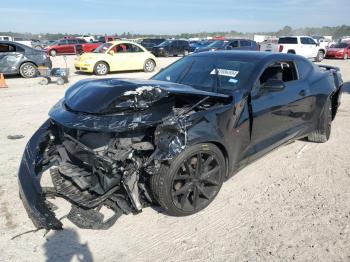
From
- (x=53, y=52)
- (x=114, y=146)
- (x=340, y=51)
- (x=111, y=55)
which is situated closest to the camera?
(x=114, y=146)

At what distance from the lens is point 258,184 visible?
419 centimetres

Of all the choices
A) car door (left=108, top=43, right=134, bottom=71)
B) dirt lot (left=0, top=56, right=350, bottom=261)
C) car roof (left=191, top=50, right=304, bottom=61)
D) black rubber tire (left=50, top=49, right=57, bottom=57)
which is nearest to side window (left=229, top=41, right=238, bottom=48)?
car door (left=108, top=43, right=134, bottom=71)

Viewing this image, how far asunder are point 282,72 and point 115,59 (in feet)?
37.5

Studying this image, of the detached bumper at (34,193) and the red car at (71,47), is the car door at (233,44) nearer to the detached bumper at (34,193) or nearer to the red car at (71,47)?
the red car at (71,47)

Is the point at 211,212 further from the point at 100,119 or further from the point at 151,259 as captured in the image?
the point at 100,119

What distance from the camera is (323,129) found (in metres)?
5.47

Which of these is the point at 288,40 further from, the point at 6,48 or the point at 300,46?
the point at 6,48

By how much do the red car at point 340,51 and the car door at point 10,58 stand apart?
2244 cm

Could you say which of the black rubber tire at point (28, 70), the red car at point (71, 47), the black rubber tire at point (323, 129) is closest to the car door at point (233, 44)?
the black rubber tire at point (28, 70)

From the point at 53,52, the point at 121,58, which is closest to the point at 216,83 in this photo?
the point at 121,58

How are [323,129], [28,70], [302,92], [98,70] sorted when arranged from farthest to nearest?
[98,70], [28,70], [323,129], [302,92]

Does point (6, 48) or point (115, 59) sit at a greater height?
point (6, 48)

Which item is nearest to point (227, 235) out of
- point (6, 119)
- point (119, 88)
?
point (119, 88)

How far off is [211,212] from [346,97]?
794 cm
